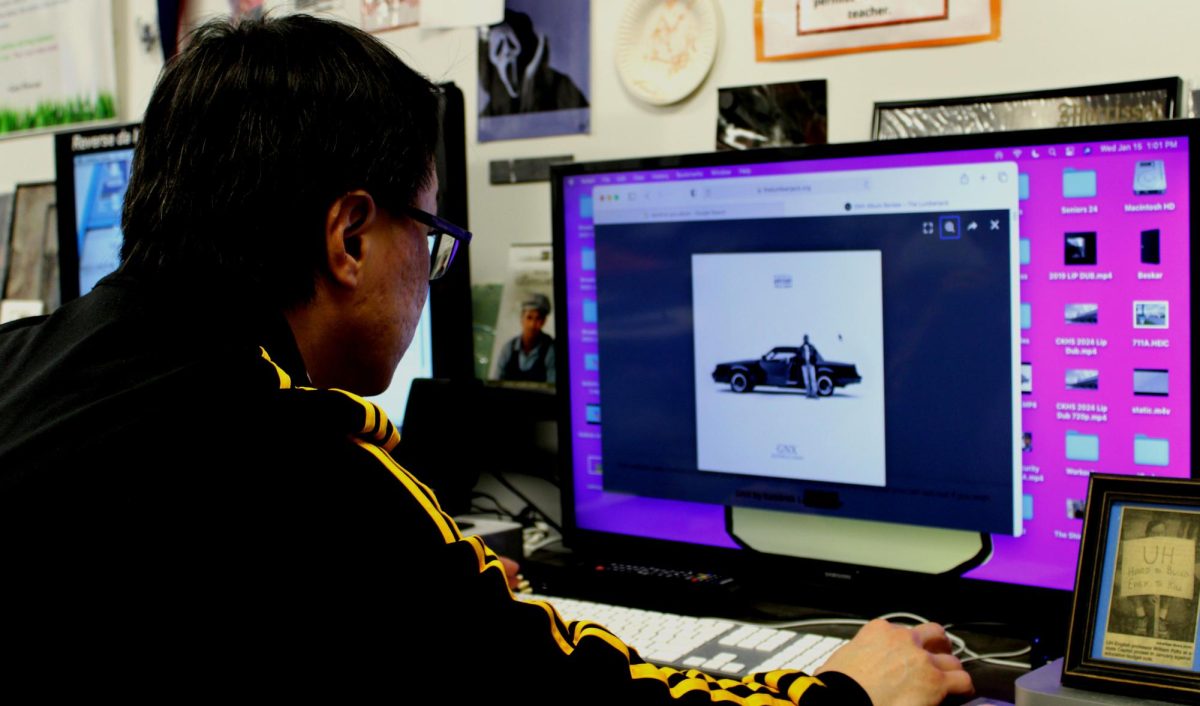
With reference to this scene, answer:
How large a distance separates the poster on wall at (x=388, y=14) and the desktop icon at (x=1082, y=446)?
113cm

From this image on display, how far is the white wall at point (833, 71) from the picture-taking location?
3.72 ft

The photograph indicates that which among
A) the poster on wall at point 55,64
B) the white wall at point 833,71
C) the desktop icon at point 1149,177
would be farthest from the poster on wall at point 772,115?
the poster on wall at point 55,64

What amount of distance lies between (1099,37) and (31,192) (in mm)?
1981

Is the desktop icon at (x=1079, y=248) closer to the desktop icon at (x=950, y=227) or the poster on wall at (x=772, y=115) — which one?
the desktop icon at (x=950, y=227)

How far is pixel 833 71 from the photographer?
1.31m

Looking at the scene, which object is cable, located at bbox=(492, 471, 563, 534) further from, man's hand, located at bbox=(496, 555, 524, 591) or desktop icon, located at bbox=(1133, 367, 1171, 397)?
desktop icon, located at bbox=(1133, 367, 1171, 397)

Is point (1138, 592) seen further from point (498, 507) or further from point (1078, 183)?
point (498, 507)

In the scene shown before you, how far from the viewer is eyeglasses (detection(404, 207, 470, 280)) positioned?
0.89 m

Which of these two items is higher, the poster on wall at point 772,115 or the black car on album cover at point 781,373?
the poster on wall at point 772,115

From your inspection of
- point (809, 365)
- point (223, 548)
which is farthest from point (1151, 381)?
point (223, 548)

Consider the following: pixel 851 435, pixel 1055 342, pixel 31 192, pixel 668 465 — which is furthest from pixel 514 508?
pixel 31 192

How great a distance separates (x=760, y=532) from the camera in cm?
121

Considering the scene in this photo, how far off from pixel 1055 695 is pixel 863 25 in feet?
2.61

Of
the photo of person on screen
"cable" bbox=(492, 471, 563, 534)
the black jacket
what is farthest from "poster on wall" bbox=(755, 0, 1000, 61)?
the black jacket
